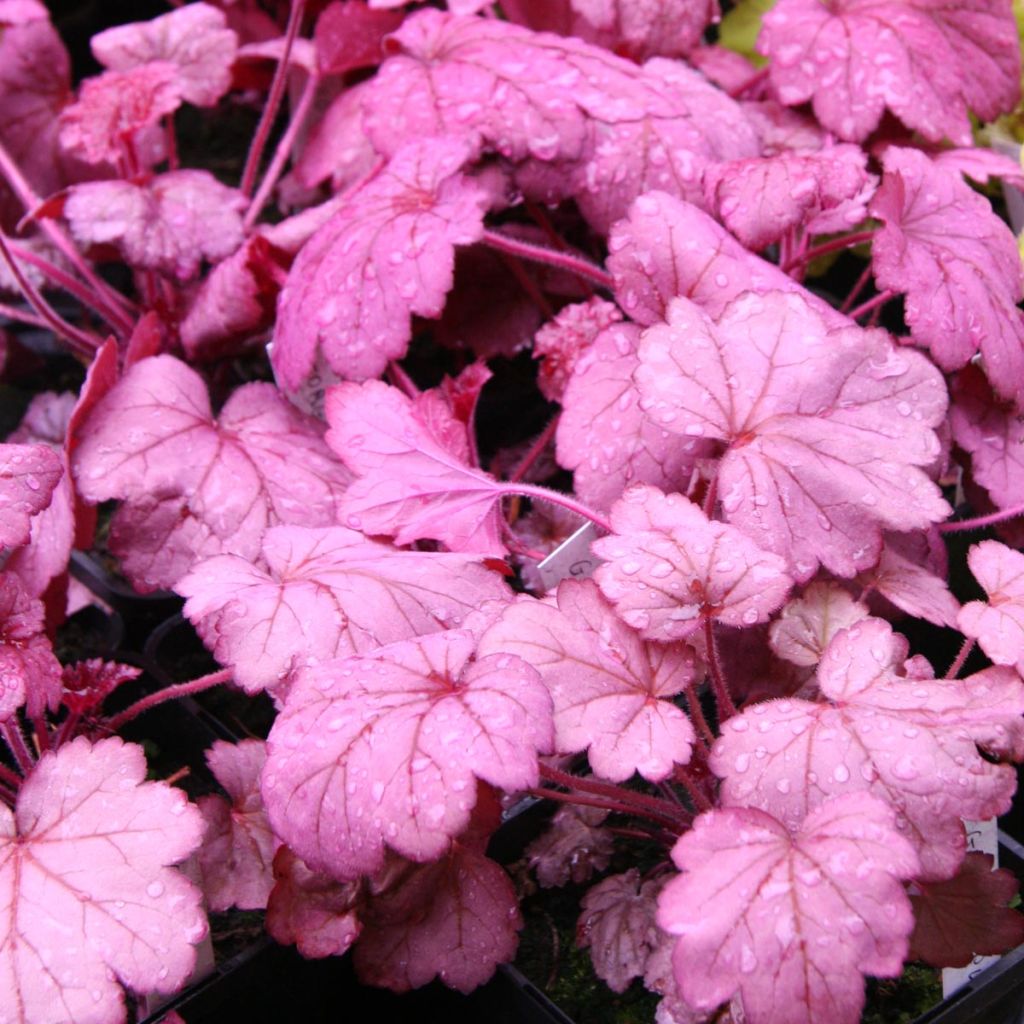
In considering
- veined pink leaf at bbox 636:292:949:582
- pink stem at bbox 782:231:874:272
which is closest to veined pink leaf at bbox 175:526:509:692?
veined pink leaf at bbox 636:292:949:582

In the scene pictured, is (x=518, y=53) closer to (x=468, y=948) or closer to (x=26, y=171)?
(x=26, y=171)

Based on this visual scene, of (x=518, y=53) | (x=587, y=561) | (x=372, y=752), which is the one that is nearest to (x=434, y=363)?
(x=518, y=53)

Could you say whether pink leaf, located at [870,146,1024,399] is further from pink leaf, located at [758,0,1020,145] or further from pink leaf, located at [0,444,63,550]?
pink leaf, located at [0,444,63,550]

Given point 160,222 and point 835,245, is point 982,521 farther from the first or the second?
point 160,222

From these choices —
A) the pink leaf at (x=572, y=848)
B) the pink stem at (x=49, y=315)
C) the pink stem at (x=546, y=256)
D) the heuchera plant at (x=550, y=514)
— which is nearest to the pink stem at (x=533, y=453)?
the heuchera plant at (x=550, y=514)

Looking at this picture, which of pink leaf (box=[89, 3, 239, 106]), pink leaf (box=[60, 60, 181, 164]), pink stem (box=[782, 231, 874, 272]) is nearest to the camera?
pink stem (box=[782, 231, 874, 272])

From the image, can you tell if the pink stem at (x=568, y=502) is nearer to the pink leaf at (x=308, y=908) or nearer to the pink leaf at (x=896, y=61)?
the pink leaf at (x=308, y=908)
